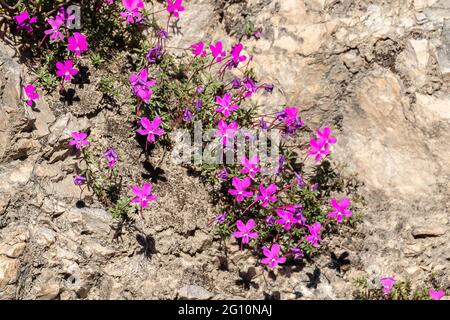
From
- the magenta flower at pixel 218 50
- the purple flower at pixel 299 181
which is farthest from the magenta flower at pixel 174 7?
the purple flower at pixel 299 181

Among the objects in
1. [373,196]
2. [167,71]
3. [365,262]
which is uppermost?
[167,71]

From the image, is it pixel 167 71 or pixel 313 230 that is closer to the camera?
pixel 313 230

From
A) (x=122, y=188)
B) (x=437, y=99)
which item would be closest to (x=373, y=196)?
(x=437, y=99)

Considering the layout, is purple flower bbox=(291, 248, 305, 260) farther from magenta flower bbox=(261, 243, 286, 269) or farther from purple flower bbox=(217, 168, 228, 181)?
purple flower bbox=(217, 168, 228, 181)

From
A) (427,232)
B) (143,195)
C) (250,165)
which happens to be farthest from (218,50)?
(427,232)

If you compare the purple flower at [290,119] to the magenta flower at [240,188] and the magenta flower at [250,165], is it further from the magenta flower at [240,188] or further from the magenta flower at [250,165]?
the magenta flower at [240,188]
